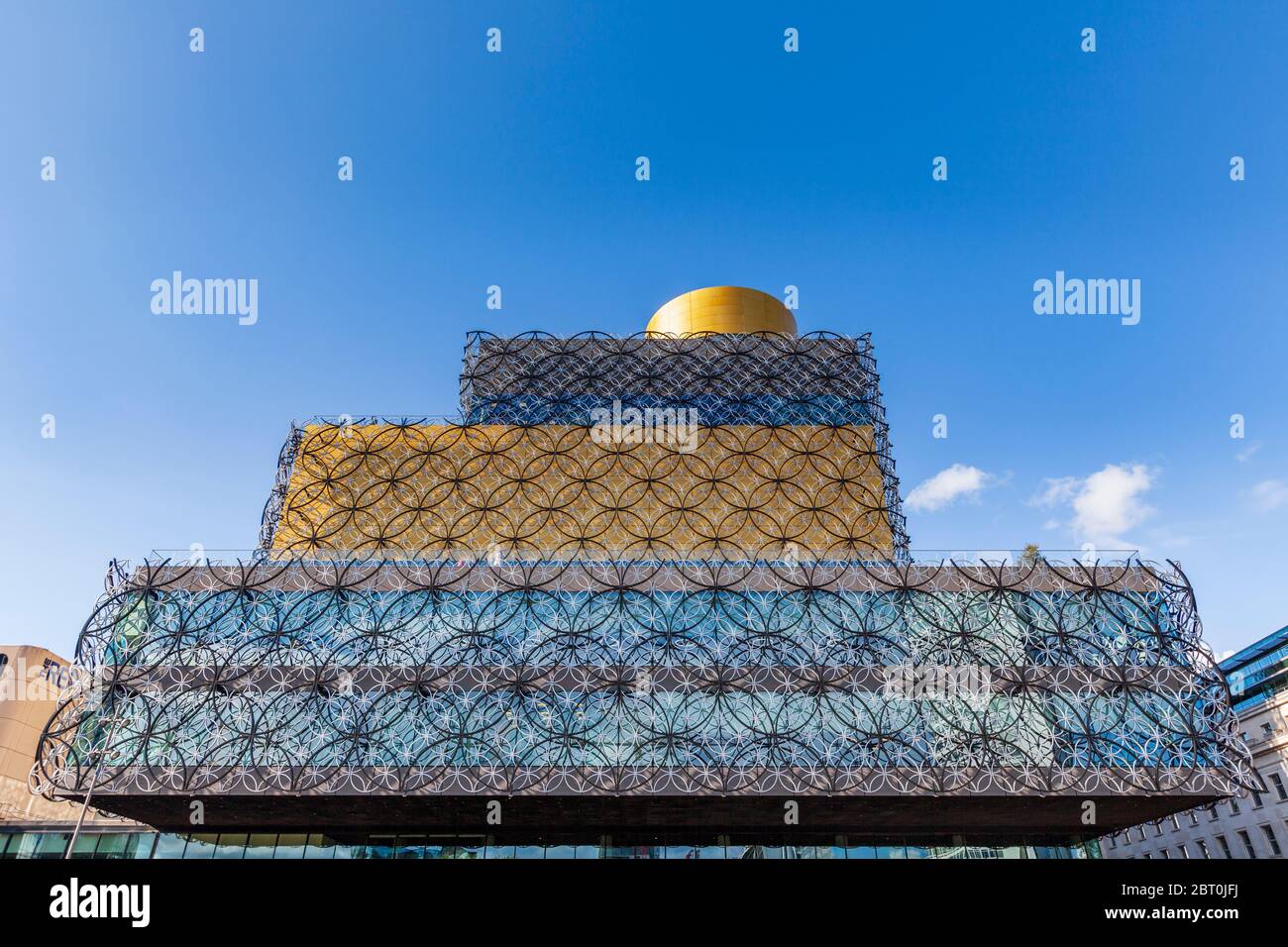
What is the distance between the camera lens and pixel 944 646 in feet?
94.5

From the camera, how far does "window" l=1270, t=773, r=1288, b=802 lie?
143 ft

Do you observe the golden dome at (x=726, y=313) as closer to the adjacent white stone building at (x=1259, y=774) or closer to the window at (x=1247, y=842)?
the adjacent white stone building at (x=1259, y=774)

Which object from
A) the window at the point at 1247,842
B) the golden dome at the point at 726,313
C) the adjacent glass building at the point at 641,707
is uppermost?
the golden dome at the point at 726,313

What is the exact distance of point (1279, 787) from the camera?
44.2 meters

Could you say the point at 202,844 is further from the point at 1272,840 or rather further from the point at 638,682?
the point at 1272,840

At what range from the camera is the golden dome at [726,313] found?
47.9 m

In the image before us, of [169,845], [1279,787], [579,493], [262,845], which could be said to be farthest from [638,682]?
[1279,787]

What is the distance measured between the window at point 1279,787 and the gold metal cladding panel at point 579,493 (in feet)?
97.3

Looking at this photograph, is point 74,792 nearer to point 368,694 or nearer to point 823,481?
point 368,694

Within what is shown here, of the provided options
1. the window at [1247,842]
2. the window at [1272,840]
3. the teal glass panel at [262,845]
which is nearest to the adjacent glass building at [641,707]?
the teal glass panel at [262,845]

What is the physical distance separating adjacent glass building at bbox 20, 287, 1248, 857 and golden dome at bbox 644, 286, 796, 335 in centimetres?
2028

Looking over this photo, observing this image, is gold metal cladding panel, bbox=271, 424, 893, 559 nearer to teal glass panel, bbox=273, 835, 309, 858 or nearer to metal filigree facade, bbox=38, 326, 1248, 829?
metal filigree facade, bbox=38, 326, 1248, 829
